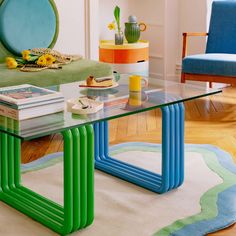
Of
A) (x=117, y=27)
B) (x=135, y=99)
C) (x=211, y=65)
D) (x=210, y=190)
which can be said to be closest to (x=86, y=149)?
(x=135, y=99)

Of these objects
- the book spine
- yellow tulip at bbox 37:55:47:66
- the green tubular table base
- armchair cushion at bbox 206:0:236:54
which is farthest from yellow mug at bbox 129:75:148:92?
armchair cushion at bbox 206:0:236:54

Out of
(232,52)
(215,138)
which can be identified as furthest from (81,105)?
(232,52)

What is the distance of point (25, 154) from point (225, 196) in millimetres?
1143

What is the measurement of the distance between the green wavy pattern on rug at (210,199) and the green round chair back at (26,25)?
138 centimetres

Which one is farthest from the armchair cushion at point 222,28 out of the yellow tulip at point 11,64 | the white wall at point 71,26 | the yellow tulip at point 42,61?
the yellow tulip at point 11,64

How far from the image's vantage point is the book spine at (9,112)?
1.94m

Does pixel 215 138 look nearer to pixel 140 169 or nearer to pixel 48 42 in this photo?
pixel 140 169

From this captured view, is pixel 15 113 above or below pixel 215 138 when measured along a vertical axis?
above

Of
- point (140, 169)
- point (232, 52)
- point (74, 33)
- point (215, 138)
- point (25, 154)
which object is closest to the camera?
point (140, 169)

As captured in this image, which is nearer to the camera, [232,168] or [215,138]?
[232,168]

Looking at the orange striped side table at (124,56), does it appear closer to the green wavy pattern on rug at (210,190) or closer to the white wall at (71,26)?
the white wall at (71,26)

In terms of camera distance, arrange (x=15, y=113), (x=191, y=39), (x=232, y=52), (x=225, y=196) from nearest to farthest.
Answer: (x=15, y=113), (x=225, y=196), (x=232, y=52), (x=191, y=39)

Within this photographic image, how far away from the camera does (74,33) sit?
385cm

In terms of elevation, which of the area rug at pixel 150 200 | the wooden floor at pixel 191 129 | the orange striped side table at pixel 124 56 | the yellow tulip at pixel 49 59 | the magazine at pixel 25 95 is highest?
the yellow tulip at pixel 49 59
